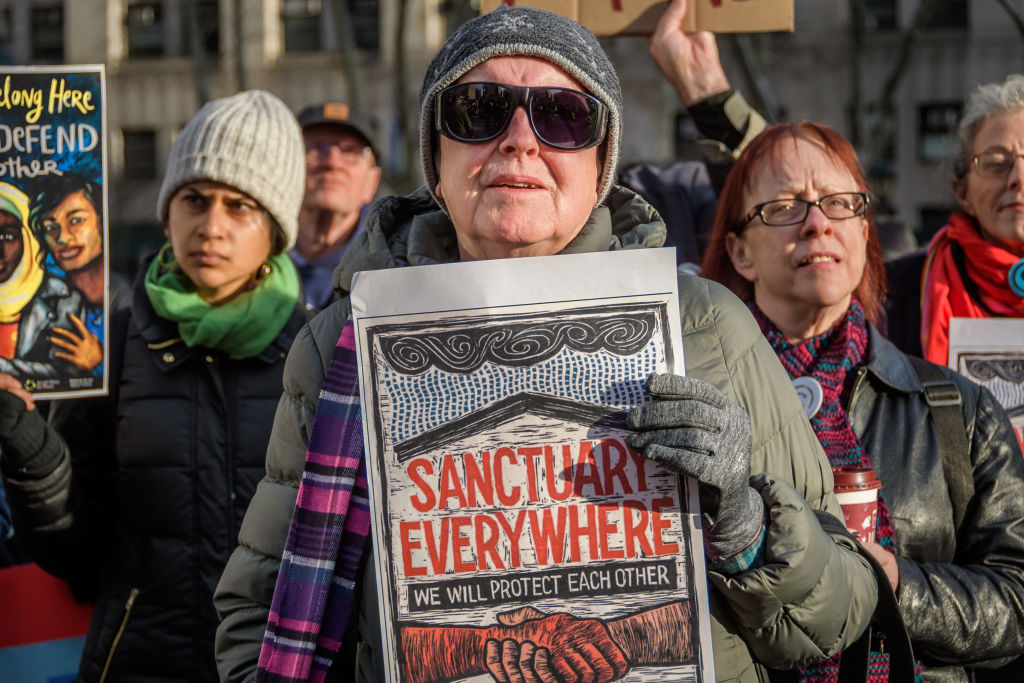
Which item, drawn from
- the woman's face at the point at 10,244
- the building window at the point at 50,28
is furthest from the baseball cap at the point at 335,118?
the building window at the point at 50,28

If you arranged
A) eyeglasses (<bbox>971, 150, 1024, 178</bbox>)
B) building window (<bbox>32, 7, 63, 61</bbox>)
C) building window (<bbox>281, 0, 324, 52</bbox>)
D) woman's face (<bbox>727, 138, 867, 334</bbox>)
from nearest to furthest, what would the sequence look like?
woman's face (<bbox>727, 138, 867, 334</bbox>) < eyeglasses (<bbox>971, 150, 1024, 178</bbox>) < building window (<bbox>281, 0, 324, 52</bbox>) < building window (<bbox>32, 7, 63, 61</bbox>)

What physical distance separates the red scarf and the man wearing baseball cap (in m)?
2.81

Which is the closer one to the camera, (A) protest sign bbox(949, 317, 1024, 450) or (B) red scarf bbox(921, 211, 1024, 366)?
(A) protest sign bbox(949, 317, 1024, 450)

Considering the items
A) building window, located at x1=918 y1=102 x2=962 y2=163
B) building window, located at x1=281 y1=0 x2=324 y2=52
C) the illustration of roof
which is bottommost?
the illustration of roof

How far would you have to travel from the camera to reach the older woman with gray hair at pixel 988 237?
3.09m

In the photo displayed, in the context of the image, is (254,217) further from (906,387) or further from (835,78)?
(835,78)

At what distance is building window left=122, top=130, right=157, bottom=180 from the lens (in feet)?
81.3

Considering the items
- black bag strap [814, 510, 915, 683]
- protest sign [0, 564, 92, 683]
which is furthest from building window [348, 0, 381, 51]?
black bag strap [814, 510, 915, 683]

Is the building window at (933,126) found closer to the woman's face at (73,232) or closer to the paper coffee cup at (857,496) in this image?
the paper coffee cup at (857,496)

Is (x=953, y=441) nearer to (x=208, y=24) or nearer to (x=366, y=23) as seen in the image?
(x=366, y=23)

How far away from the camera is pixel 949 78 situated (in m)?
22.4

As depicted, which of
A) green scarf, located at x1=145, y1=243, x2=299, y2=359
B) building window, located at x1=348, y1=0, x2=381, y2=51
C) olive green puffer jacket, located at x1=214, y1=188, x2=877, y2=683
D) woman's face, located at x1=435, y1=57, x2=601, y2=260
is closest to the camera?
olive green puffer jacket, located at x1=214, y1=188, x2=877, y2=683

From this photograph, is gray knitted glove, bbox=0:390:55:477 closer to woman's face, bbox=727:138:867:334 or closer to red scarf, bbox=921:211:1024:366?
woman's face, bbox=727:138:867:334

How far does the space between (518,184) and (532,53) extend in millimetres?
230
